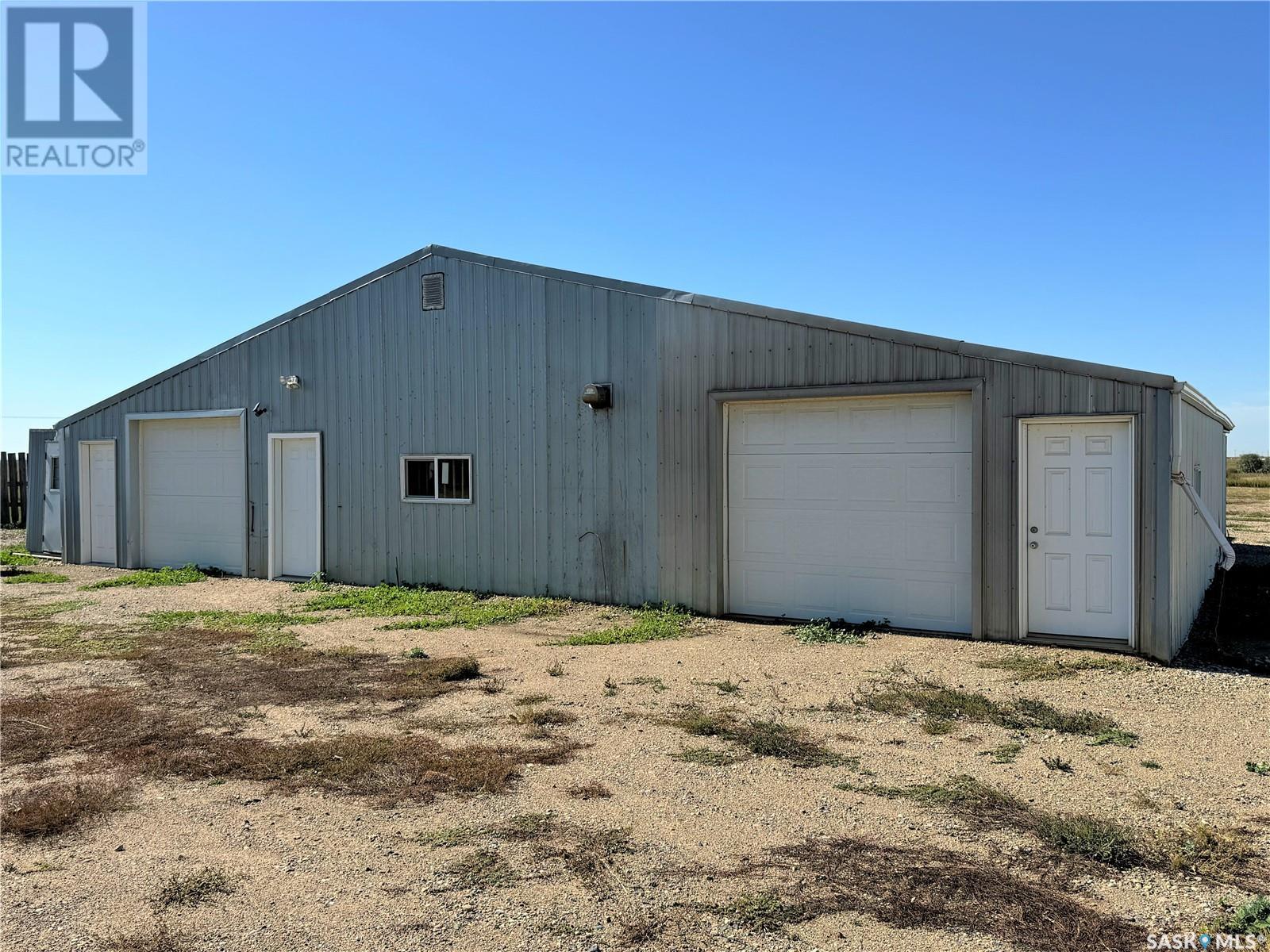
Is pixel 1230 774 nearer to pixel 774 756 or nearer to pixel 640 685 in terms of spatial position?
pixel 774 756

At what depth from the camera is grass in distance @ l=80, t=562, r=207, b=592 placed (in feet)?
41.5

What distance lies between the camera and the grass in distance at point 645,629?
8633mm

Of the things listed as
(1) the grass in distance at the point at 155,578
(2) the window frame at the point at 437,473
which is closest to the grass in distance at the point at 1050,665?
(2) the window frame at the point at 437,473

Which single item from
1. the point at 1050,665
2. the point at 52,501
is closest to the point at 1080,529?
the point at 1050,665

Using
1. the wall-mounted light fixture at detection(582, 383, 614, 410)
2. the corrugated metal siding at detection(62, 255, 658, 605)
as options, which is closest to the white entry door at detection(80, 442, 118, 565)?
the corrugated metal siding at detection(62, 255, 658, 605)

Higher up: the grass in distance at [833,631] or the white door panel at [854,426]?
the white door panel at [854,426]

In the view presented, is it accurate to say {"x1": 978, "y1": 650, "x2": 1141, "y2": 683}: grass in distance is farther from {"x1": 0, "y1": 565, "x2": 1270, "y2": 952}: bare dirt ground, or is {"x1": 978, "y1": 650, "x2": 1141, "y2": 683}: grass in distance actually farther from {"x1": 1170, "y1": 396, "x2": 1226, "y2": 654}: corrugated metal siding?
{"x1": 1170, "y1": 396, "x2": 1226, "y2": 654}: corrugated metal siding

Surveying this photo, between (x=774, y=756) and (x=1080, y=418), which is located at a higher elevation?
(x=1080, y=418)

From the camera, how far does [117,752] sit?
17.0ft

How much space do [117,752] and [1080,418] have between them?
7.66m

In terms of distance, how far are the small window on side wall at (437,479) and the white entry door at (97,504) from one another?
21.2ft

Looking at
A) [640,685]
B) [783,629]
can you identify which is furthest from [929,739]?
[783,629]

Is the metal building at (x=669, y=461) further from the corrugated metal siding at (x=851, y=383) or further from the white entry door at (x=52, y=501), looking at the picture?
the white entry door at (x=52, y=501)

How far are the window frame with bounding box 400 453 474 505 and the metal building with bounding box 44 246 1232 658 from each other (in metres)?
0.03
